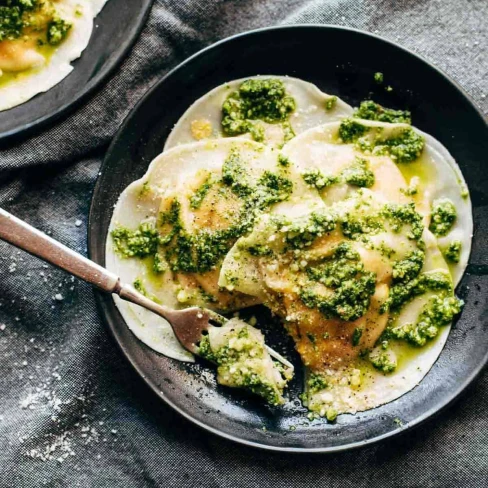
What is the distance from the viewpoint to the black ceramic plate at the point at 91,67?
4.42 metres

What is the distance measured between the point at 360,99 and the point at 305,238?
98 centimetres

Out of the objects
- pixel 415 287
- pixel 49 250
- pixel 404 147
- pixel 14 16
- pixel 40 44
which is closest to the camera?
pixel 49 250

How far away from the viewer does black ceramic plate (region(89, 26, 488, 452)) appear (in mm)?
4234

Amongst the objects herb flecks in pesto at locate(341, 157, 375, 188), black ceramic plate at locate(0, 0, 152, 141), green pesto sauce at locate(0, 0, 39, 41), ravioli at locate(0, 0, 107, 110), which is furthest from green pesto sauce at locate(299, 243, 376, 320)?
green pesto sauce at locate(0, 0, 39, 41)

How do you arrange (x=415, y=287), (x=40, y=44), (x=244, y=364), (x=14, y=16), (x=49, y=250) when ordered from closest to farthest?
(x=49, y=250), (x=244, y=364), (x=415, y=287), (x=14, y=16), (x=40, y=44)

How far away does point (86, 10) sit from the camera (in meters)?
4.65

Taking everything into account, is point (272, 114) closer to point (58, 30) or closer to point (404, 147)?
point (404, 147)

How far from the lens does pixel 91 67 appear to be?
454 cm

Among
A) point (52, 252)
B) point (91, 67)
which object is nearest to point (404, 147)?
point (91, 67)

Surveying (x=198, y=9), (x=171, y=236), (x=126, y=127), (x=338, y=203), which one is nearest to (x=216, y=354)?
(x=171, y=236)

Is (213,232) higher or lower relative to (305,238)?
lower

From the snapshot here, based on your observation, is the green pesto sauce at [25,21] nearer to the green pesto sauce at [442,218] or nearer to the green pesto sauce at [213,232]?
the green pesto sauce at [213,232]

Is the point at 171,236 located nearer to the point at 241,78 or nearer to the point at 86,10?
the point at 241,78

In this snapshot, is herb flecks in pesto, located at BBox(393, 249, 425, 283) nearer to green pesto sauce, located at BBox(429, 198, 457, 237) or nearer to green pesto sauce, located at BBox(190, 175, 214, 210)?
green pesto sauce, located at BBox(429, 198, 457, 237)
